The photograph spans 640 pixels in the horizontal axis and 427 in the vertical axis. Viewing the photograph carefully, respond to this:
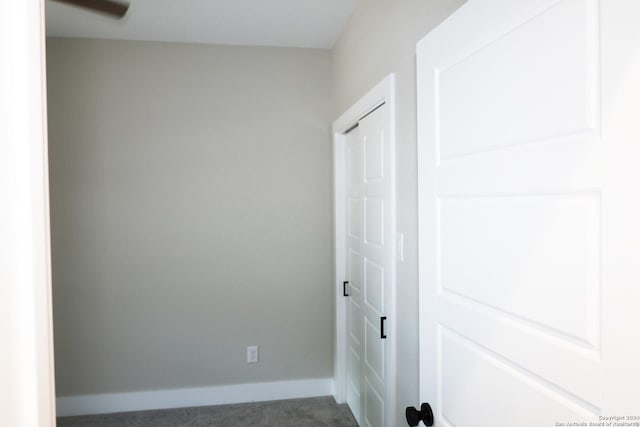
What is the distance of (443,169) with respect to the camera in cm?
111

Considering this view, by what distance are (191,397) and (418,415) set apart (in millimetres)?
2425

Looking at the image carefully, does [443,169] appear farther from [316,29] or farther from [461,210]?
[316,29]

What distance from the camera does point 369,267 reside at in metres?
2.43

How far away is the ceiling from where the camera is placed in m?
2.55

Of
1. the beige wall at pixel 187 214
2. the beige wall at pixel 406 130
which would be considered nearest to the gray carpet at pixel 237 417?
the beige wall at pixel 187 214

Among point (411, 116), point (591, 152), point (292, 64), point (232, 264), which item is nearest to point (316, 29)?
point (292, 64)

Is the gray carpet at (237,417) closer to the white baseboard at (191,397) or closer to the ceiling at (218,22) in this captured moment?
the white baseboard at (191,397)

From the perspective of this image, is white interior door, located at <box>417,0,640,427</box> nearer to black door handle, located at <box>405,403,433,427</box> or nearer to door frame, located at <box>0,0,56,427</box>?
black door handle, located at <box>405,403,433,427</box>

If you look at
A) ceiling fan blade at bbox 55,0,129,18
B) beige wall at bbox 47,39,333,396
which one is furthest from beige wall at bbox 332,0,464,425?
beige wall at bbox 47,39,333,396

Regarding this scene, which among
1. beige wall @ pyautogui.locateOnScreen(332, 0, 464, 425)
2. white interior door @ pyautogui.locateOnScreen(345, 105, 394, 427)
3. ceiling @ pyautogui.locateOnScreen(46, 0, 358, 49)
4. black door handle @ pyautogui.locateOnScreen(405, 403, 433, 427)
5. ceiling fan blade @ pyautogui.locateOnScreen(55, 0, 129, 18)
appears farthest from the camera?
ceiling @ pyautogui.locateOnScreen(46, 0, 358, 49)

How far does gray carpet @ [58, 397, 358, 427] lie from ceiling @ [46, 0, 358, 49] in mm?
2645

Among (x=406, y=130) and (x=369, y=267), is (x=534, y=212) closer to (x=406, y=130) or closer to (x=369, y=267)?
(x=406, y=130)

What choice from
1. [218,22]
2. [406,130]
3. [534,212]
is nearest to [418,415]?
[534,212]

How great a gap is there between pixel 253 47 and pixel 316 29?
559 millimetres
